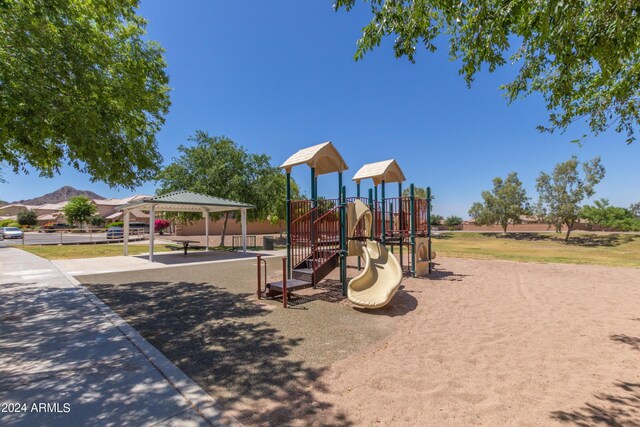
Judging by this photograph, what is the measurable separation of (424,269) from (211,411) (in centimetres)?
960

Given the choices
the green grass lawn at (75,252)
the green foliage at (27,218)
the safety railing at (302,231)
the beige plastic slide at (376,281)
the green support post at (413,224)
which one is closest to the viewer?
the beige plastic slide at (376,281)

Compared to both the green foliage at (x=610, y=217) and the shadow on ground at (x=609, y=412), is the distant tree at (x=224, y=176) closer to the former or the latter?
the shadow on ground at (x=609, y=412)

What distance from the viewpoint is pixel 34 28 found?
486 cm

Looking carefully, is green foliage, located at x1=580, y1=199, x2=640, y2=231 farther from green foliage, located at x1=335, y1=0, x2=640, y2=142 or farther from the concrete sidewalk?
the concrete sidewalk

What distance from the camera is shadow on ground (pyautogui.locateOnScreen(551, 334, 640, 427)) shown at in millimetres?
2770

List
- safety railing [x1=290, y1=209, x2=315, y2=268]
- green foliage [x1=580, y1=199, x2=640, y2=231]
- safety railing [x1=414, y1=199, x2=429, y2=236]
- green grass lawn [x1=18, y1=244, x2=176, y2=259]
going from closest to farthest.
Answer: safety railing [x1=290, y1=209, x2=315, y2=268] → safety railing [x1=414, y1=199, x2=429, y2=236] → green grass lawn [x1=18, y1=244, x2=176, y2=259] → green foliage [x1=580, y1=199, x2=640, y2=231]

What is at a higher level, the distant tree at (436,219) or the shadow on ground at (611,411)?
the distant tree at (436,219)

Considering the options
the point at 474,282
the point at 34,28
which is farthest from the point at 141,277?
the point at 474,282

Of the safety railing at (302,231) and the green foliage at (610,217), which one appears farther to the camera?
the green foliage at (610,217)

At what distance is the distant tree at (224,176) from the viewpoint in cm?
2200

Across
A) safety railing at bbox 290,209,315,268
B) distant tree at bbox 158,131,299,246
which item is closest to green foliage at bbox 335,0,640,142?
safety railing at bbox 290,209,315,268

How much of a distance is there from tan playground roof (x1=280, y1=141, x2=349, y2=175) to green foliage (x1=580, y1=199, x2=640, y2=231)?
64.8 metres

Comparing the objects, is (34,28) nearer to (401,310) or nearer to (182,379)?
(182,379)

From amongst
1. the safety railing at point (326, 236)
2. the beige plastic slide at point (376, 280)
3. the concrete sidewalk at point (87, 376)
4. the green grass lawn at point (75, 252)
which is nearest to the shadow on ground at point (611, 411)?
the concrete sidewalk at point (87, 376)
